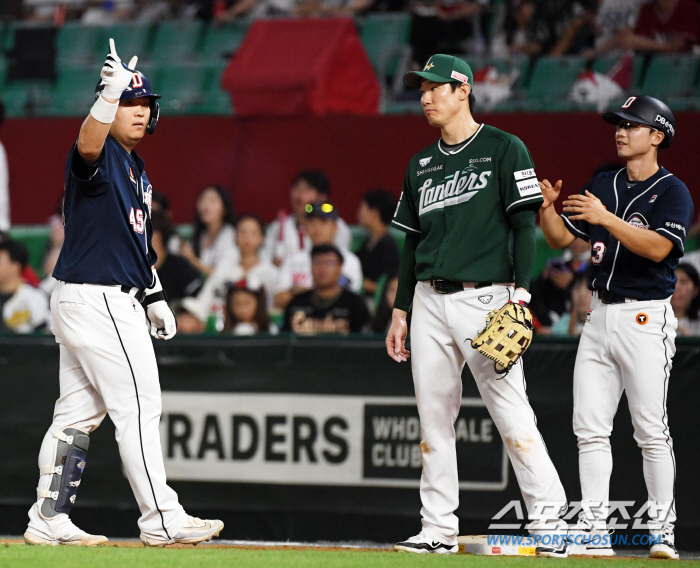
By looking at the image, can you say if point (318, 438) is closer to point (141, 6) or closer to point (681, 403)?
point (681, 403)

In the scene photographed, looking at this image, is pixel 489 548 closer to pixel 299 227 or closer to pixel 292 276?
pixel 292 276

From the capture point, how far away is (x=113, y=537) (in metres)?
6.35

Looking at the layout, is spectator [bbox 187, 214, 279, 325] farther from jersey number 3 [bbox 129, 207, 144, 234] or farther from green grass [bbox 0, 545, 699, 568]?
green grass [bbox 0, 545, 699, 568]

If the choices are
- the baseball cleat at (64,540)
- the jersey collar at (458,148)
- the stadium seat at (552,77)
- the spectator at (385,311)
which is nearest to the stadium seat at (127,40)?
the stadium seat at (552,77)

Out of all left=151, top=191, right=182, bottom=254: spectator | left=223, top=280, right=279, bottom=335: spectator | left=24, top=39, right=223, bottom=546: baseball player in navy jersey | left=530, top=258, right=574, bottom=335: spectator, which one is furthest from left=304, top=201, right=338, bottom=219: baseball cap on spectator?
left=24, top=39, right=223, bottom=546: baseball player in navy jersey

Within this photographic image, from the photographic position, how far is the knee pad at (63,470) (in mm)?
4438

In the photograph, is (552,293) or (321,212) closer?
(552,293)

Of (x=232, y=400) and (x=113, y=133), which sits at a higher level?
(x=113, y=133)

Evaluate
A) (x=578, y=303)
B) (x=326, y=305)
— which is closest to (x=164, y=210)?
(x=326, y=305)

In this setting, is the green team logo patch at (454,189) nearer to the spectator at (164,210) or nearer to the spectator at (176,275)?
the spectator at (176,275)

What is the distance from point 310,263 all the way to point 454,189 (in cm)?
408

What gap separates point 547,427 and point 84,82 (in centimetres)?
831

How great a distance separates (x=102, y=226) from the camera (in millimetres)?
4309

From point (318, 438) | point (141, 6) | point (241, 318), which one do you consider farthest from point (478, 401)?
point (141, 6)
